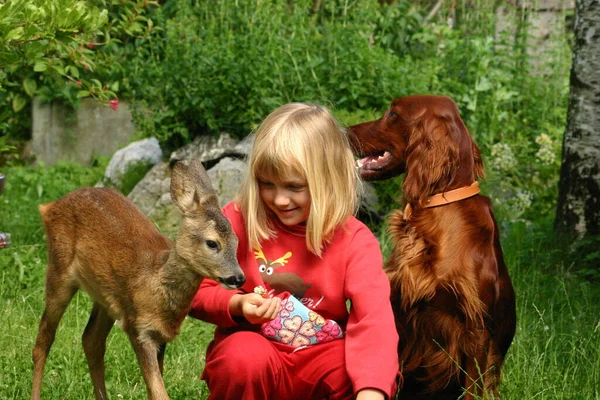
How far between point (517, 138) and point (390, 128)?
479 cm

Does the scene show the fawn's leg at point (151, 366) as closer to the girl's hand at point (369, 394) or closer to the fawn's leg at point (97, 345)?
the fawn's leg at point (97, 345)

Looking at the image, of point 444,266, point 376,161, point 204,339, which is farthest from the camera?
point 204,339

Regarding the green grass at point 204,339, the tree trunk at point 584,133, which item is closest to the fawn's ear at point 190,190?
the green grass at point 204,339

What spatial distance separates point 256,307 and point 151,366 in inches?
20.4

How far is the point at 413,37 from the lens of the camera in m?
9.25

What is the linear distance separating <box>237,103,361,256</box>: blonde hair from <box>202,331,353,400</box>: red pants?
38 cm

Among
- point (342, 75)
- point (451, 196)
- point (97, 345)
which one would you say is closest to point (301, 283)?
point (451, 196)

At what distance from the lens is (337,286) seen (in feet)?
11.8

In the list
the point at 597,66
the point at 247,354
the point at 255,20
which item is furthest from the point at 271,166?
the point at 255,20

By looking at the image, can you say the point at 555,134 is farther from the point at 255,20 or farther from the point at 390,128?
the point at 390,128

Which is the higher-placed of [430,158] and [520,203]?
[430,158]

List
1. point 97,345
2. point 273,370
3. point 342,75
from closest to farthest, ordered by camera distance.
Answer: point 273,370, point 97,345, point 342,75

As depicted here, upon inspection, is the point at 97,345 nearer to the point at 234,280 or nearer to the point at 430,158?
the point at 234,280

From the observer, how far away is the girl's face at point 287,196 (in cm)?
357
